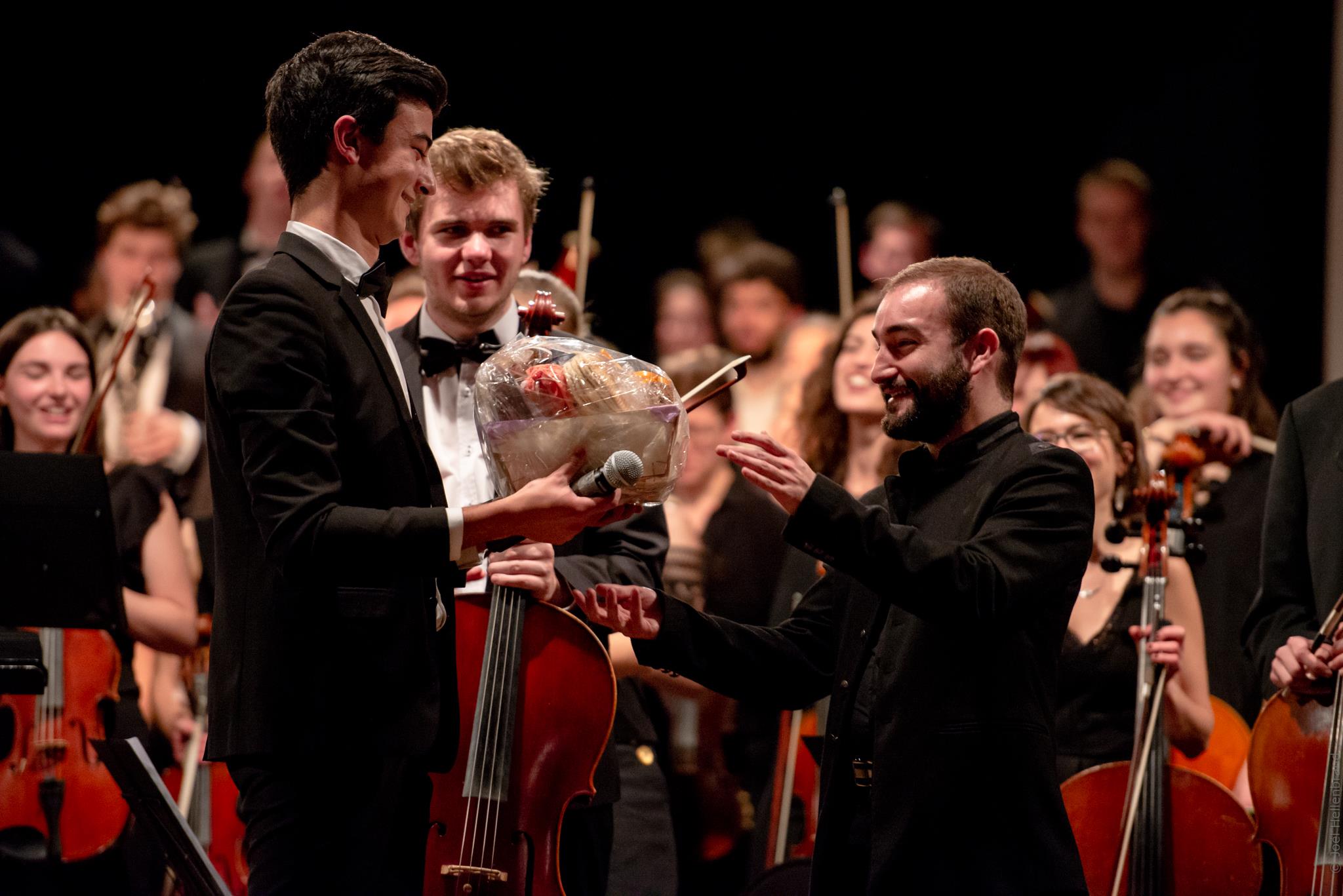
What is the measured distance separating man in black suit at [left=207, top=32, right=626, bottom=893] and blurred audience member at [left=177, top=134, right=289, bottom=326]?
3441mm

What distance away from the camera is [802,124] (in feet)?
21.9

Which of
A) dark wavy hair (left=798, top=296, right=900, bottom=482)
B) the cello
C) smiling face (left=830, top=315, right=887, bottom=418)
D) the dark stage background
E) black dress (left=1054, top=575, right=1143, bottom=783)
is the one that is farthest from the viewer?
the dark stage background

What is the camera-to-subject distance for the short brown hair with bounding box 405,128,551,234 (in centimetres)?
279

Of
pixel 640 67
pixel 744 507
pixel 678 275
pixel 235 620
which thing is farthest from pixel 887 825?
pixel 640 67

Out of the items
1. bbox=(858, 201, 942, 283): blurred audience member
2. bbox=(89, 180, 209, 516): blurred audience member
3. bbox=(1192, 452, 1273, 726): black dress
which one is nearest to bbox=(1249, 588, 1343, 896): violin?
bbox=(1192, 452, 1273, 726): black dress

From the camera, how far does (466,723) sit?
244 centimetres

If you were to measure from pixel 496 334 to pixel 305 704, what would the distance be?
114 centimetres

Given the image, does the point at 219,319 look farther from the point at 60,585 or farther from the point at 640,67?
the point at 640,67

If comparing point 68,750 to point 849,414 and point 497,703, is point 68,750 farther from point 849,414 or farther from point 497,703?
point 849,414

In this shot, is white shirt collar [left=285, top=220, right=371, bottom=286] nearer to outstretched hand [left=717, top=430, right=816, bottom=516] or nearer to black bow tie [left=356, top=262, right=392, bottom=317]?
black bow tie [left=356, top=262, right=392, bottom=317]

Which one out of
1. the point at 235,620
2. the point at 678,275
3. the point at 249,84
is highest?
the point at 249,84

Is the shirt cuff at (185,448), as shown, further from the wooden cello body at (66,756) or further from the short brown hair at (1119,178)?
the short brown hair at (1119,178)

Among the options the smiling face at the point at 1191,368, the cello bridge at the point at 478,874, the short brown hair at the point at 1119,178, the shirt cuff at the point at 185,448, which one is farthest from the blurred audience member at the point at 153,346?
the short brown hair at the point at 1119,178

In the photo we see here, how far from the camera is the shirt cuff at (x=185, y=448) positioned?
4621 mm
